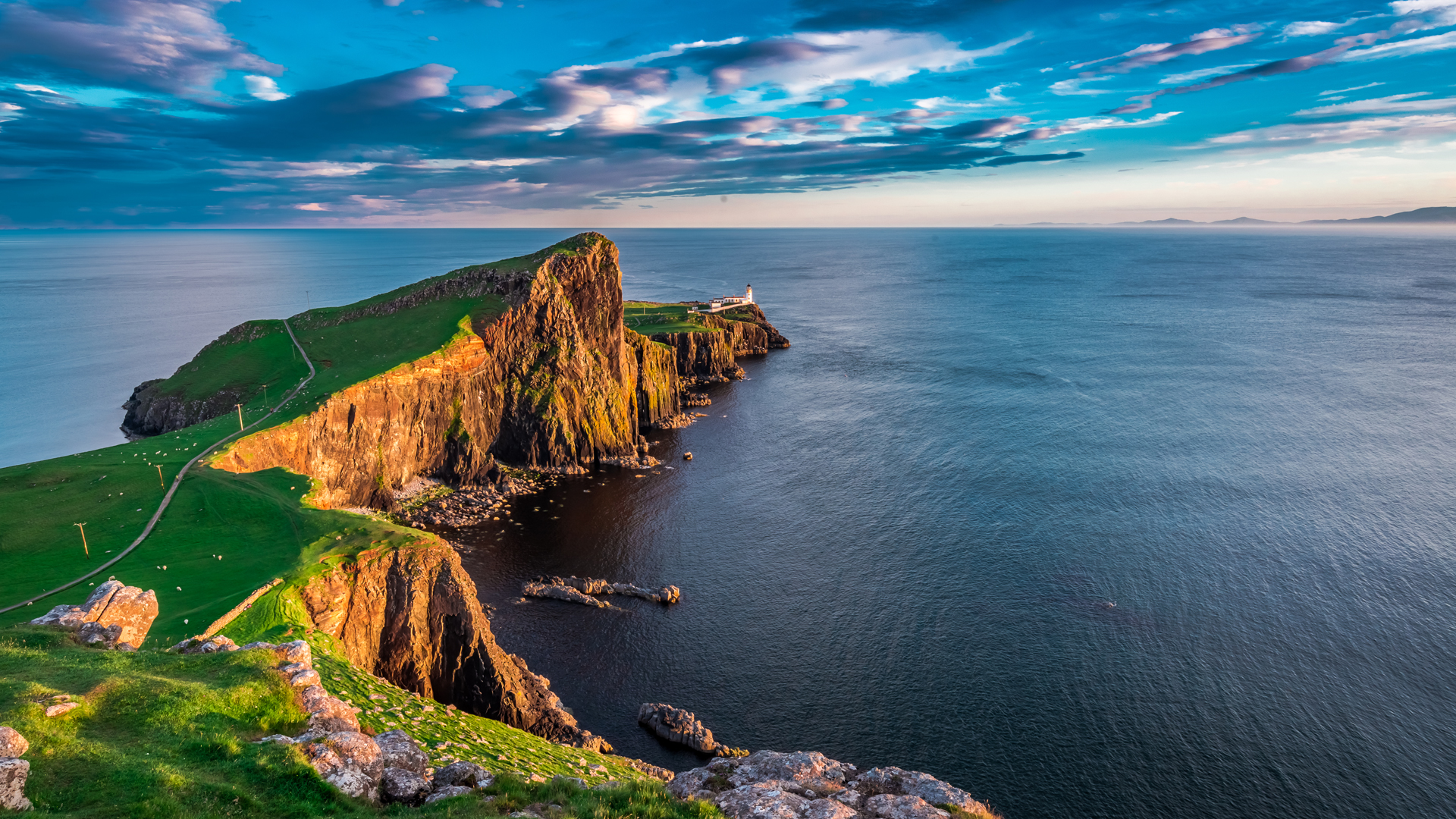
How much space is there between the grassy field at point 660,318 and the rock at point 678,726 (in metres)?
101

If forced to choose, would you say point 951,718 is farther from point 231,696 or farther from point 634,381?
point 634,381

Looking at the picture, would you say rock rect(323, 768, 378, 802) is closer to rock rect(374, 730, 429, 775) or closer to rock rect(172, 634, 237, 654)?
rock rect(374, 730, 429, 775)

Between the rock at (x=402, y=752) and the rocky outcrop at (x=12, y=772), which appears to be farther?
the rock at (x=402, y=752)

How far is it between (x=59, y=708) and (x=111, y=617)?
12.1 m

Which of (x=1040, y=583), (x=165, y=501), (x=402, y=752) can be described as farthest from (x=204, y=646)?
(x=1040, y=583)

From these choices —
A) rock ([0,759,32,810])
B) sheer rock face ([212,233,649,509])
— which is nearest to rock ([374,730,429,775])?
rock ([0,759,32,810])

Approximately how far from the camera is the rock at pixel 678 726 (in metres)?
44.2

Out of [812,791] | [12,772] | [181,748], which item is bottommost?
[812,791]

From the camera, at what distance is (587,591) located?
6244 cm

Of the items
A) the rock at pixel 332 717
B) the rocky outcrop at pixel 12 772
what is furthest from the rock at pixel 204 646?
the rocky outcrop at pixel 12 772

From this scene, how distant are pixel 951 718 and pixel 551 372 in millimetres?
70603

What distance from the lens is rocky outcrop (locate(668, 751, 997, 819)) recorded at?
83.3 feet

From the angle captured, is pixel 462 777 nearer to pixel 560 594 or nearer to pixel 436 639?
pixel 436 639

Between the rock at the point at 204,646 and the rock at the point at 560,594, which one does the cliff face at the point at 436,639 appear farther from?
the rock at the point at 560,594
